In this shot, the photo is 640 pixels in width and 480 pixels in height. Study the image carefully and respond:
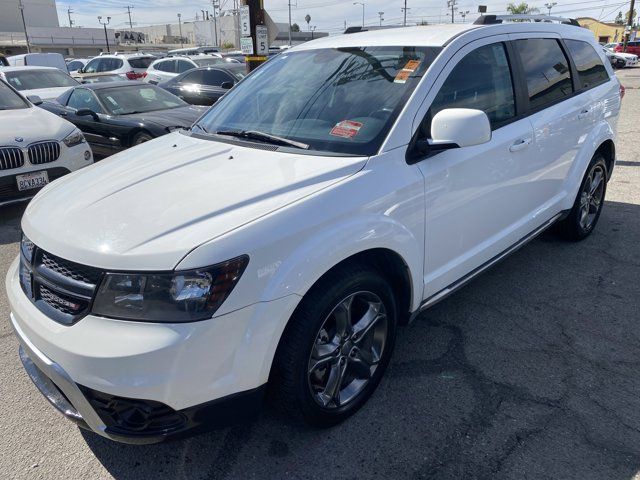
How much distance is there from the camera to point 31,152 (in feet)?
18.5

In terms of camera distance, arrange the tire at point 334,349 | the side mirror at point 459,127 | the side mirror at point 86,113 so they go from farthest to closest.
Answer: the side mirror at point 86,113
the side mirror at point 459,127
the tire at point 334,349

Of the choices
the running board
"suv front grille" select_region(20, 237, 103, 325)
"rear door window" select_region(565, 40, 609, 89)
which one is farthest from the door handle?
"suv front grille" select_region(20, 237, 103, 325)

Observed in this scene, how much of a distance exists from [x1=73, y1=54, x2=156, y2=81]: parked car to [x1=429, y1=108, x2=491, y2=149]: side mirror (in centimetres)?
1854

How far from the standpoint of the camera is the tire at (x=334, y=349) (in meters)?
2.15

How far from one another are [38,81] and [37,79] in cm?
7

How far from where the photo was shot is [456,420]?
8.41 feet

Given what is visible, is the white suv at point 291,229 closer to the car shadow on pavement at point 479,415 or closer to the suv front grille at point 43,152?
the car shadow on pavement at point 479,415

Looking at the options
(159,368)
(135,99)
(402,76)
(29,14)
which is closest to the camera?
(159,368)

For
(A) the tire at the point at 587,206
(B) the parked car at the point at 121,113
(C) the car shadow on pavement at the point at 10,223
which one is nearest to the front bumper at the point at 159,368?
(A) the tire at the point at 587,206

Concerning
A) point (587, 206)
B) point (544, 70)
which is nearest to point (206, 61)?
point (587, 206)

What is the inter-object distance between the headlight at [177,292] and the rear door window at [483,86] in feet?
4.91

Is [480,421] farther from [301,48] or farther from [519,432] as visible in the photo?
[301,48]

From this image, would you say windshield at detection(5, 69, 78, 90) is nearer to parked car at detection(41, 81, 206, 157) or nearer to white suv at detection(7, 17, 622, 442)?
parked car at detection(41, 81, 206, 157)

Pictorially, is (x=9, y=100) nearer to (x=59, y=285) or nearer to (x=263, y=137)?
(x=263, y=137)
